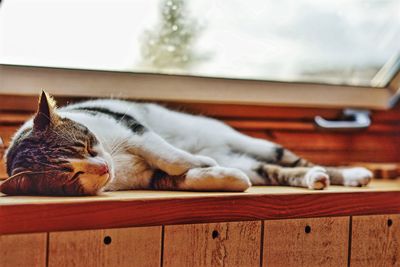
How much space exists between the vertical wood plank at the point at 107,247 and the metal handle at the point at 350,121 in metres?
0.92

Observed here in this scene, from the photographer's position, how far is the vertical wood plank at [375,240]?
1.36 metres

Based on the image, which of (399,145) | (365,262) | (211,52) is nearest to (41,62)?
(211,52)

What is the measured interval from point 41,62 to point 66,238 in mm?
599

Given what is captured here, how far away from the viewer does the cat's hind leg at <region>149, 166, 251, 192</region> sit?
127 cm

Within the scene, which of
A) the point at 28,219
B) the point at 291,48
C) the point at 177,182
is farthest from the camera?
the point at 291,48

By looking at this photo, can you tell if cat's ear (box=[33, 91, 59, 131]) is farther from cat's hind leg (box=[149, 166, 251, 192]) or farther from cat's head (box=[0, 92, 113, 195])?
cat's hind leg (box=[149, 166, 251, 192])

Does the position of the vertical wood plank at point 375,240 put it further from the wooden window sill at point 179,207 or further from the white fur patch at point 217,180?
the white fur patch at point 217,180

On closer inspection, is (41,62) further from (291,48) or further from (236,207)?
(291,48)

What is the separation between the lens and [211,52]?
5.39 ft

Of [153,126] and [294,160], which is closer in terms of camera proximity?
[153,126]

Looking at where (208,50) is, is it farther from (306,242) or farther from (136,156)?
(306,242)

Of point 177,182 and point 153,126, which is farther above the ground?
point 153,126

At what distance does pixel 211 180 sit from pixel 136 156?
21 centimetres

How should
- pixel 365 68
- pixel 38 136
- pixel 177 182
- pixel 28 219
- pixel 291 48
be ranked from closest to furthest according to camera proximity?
pixel 28 219, pixel 38 136, pixel 177 182, pixel 291 48, pixel 365 68
